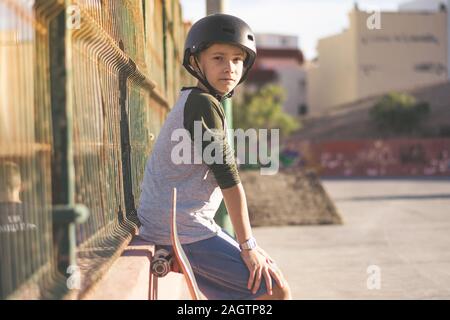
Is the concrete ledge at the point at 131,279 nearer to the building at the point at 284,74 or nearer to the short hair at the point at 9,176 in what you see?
the short hair at the point at 9,176

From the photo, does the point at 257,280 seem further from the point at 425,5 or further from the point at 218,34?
the point at 425,5

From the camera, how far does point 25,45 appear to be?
251cm

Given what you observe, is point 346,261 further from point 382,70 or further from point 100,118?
point 382,70

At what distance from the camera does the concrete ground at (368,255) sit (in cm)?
665

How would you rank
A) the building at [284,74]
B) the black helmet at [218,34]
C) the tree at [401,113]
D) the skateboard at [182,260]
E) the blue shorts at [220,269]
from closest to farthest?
the skateboard at [182,260] < the blue shorts at [220,269] < the black helmet at [218,34] < the tree at [401,113] < the building at [284,74]

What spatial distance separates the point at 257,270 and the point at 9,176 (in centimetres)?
106

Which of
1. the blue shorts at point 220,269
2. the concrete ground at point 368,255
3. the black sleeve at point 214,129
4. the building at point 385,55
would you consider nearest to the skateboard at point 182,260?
the blue shorts at point 220,269

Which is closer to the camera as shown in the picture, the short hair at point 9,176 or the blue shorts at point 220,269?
the short hair at point 9,176

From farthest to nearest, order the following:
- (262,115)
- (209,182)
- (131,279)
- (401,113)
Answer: (262,115) < (401,113) < (209,182) < (131,279)

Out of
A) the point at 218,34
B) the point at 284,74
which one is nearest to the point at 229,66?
the point at 218,34

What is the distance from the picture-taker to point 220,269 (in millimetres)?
3312

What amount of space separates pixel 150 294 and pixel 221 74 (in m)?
1.00

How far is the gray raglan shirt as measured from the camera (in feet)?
10.6
